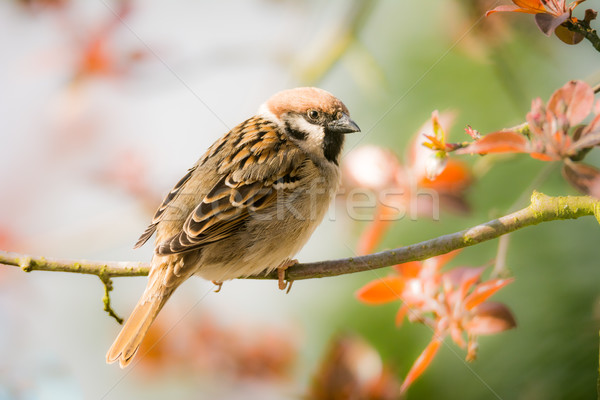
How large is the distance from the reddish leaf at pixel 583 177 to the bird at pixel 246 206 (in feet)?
4.97

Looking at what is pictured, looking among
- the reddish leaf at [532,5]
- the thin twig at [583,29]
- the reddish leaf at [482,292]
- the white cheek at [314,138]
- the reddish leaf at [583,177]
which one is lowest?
the white cheek at [314,138]

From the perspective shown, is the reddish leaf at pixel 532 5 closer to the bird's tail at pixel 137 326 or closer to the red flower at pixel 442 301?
the red flower at pixel 442 301

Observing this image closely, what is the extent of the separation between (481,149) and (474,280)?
2.20 ft

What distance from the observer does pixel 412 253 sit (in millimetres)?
1603

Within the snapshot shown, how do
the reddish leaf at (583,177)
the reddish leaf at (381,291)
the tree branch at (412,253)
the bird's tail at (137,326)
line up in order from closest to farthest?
1. the reddish leaf at (583,177)
2. the tree branch at (412,253)
3. the reddish leaf at (381,291)
4. the bird's tail at (137,326)

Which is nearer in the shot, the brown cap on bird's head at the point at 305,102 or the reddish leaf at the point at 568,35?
the reddish leaf at the point at 568,35

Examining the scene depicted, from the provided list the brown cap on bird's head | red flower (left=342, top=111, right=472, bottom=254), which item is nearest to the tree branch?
red flower (left=342, top=111, right=472, bottom=254)

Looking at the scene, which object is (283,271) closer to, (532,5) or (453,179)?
(453,179)

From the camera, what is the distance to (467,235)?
4.88ft

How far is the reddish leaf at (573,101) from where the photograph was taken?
94 centimetres

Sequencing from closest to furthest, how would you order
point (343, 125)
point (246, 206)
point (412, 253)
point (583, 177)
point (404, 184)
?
1. point (583, 177)
2. point (412, 253)
3. point (404, 184)
4. point (246, 206)
5. point (343, 125)

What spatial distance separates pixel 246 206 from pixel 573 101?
1565 mm

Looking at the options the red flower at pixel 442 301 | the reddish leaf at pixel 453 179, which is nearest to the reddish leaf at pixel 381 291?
the red flower at pixel 442 301

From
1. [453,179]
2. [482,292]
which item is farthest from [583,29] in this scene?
[453,179]
